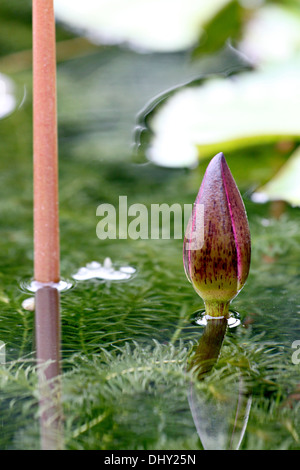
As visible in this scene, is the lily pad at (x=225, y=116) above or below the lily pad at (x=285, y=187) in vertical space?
above

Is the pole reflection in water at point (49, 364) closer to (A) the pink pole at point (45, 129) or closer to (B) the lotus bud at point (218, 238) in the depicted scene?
(A) the pink pole at point (45, 129)

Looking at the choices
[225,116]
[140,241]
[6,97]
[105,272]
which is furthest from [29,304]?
[6,97]

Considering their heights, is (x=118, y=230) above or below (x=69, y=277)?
above

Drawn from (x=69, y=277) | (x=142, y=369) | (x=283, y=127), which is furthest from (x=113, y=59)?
(x=142, y=369)

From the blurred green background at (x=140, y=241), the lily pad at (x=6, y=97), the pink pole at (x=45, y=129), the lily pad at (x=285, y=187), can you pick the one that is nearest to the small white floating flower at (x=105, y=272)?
the blurred green background at (x=140, y=241)

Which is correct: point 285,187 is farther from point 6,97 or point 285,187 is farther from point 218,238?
point 6,97

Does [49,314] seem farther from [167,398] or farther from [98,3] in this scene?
[98,3]
